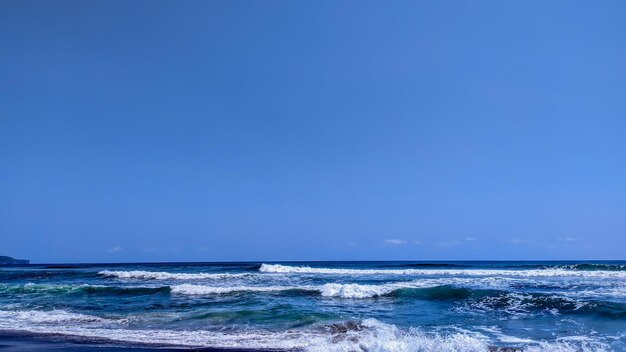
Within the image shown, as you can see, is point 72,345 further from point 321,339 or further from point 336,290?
point 336,290

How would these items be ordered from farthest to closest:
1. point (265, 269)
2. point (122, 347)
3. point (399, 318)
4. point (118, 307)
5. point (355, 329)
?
point (265, 269) < point (118, 307) < point (399, 318) < point (355, 329) < point (122, 347)

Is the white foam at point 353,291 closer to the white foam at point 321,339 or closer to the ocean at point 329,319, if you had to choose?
the ocean at point 329,319

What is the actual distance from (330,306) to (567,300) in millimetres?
8048

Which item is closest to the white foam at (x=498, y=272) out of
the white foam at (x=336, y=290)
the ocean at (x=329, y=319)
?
the ocean at (x=329, y=319)

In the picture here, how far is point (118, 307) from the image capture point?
55.1ft

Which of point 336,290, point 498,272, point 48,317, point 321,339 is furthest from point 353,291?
point 498,272

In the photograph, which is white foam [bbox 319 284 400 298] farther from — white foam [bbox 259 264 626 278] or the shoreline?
white foam [bbox 259 264 626 278]

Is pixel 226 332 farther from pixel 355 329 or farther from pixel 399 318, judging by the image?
pixel 399 318

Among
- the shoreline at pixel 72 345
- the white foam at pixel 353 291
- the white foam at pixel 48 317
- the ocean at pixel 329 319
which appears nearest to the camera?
the shoreline at pixel 72 345

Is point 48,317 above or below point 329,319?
below

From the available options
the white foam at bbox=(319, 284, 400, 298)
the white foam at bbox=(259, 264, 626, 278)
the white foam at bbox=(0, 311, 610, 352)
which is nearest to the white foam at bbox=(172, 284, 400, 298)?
the white foam at bbox=(319, 284, 400, 298)

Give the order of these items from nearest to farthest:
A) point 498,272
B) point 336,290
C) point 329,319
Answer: point 329,319
point 336,290
point 498,272

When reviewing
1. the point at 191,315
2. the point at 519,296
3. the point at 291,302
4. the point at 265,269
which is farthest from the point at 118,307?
the point at 265,269

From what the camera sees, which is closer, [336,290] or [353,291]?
[353,291]
